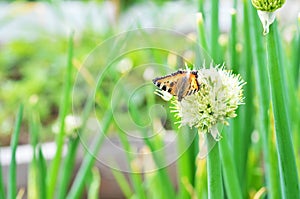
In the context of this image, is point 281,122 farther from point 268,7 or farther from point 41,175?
point 41,175

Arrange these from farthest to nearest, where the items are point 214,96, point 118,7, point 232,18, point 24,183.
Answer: point 118,7 < point 24,183 < point 232,18 < point 214,96

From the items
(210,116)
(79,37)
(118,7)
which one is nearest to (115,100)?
(210,116)

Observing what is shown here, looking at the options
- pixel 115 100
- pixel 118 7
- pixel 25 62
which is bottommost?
pixel 115 100

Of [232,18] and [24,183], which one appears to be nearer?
[232,18]

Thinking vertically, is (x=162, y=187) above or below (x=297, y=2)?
below

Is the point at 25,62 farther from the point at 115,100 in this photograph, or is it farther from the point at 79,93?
the point at 115,100

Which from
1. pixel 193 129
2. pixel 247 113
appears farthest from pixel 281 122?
pixel 247 113
